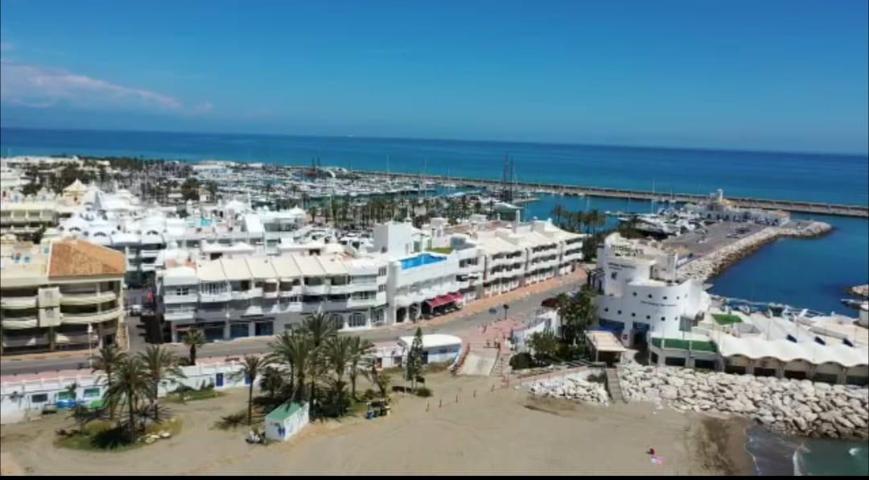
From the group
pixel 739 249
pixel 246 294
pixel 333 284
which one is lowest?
pixel 739 249

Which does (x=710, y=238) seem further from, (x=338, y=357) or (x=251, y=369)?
(x=251, y=369)

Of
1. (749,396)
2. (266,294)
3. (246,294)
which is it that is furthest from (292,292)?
(749,396)

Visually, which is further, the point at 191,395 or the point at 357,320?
the point at 357,320

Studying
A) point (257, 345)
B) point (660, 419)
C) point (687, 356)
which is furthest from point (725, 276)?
point (257, 345)

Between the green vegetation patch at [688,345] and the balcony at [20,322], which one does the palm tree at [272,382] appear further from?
the green vegetation patch at [688,345]

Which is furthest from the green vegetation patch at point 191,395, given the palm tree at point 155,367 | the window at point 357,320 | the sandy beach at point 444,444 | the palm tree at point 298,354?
the window at point 357,320

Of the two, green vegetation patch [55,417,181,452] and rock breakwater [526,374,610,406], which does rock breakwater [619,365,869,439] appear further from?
green vegetation patch [55,417,181,452]
